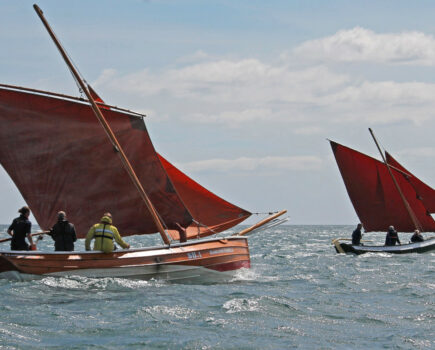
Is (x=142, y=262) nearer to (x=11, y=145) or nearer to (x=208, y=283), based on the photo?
(x=208, y=283)

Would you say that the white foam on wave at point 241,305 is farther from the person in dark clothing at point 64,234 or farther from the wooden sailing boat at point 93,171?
the person in dark clothing at point 64,234

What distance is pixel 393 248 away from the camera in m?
40.2

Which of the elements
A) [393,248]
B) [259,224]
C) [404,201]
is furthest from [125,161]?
[404,201]

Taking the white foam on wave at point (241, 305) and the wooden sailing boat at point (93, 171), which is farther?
the wooden sailing boat at point (93, 171)

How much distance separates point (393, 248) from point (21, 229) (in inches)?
951

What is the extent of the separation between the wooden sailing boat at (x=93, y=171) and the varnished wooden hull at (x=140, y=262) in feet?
0.14

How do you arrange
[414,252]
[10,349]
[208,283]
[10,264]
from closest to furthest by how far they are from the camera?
[10,349] < [10,264] < [208,283] < [414,252]

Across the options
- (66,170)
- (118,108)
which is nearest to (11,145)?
(66,170)

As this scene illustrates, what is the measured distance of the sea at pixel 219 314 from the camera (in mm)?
13898

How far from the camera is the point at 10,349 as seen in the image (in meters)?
12.9

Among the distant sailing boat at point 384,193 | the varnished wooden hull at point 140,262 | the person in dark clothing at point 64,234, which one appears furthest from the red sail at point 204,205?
the distant sailing boat at point 384,193

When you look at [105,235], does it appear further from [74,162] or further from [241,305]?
[241,305]

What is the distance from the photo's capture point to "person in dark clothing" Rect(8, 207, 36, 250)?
69.3 feet

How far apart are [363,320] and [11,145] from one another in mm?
12552
